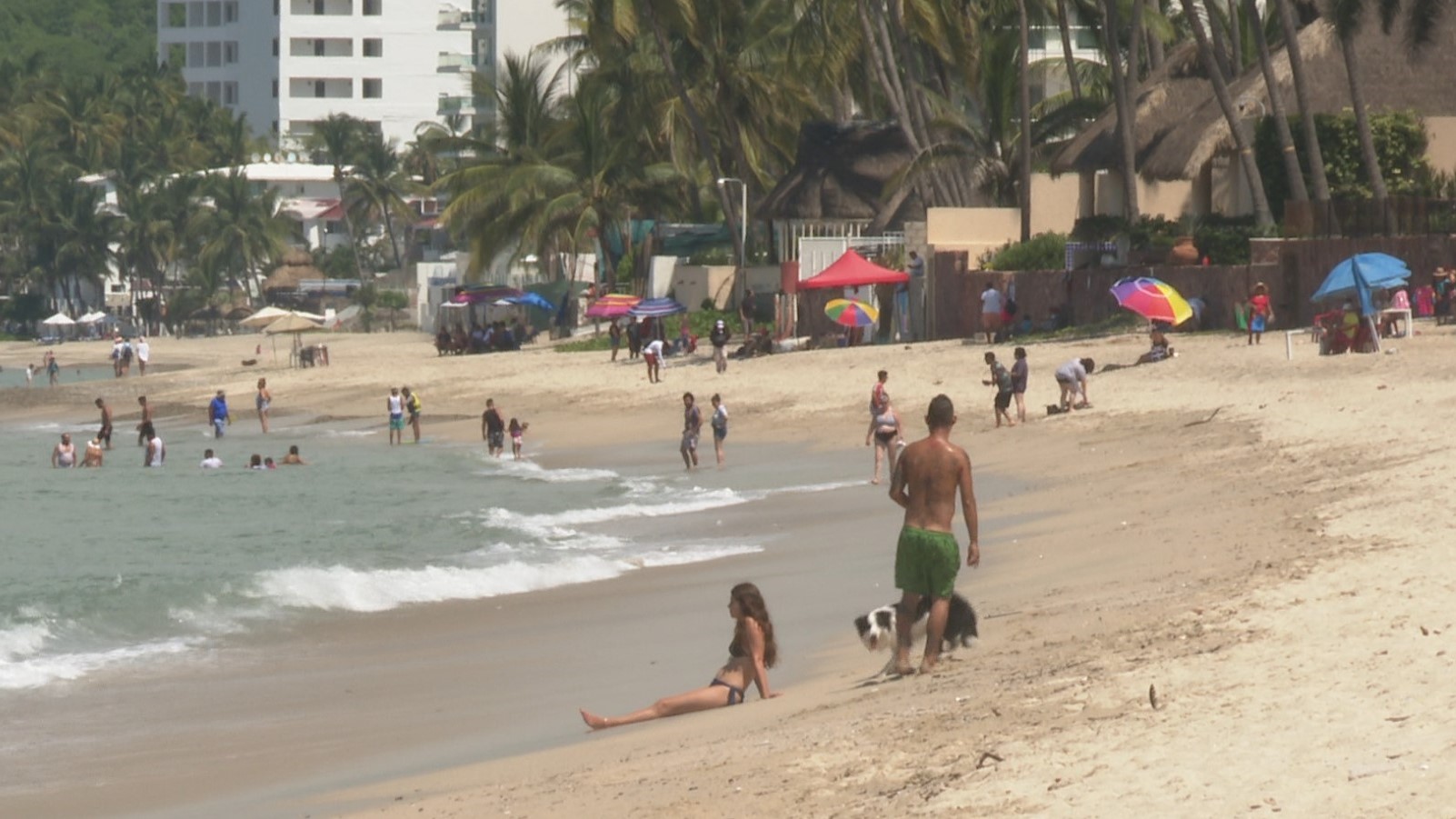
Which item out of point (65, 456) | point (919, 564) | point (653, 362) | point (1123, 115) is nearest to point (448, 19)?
point (653, 362)

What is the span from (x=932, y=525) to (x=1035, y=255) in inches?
1025

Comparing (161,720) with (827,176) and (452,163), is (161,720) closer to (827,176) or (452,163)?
(827,176)

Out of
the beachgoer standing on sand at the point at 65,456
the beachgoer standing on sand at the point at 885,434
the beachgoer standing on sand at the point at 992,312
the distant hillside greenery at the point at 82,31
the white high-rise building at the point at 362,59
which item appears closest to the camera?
the beachgoer standing on sand at the point at 885,434

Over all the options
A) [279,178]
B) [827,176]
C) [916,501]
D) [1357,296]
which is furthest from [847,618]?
[279,178]

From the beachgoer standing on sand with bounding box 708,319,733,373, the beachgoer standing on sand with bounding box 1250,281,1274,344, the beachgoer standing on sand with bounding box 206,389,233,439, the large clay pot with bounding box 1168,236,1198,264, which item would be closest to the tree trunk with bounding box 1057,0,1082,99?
the large clay pot with bounding box 1168,236,1198,264

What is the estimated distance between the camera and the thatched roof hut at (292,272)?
85.6 meters

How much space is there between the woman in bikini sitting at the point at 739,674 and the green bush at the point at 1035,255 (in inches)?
992

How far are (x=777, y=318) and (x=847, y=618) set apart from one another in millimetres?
26671

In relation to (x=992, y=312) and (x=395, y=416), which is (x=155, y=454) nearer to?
(x=395, y=416)

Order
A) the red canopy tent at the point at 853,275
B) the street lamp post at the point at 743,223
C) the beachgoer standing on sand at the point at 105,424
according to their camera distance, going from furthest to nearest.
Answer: the street lamp post at the point at 743,223, the red canopy tent at the point at 853,275, the beachgoer standing on sand at the point at 105,424

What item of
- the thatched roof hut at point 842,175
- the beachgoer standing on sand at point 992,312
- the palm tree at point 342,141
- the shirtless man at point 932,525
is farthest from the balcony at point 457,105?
the shirtless man at point 932,525

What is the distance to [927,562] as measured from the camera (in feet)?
31.6

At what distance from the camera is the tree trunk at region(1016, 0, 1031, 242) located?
36438 millimetres

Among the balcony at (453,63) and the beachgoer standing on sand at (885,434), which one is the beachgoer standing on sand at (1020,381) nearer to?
the beachgoer standing on sand at (885,434)
